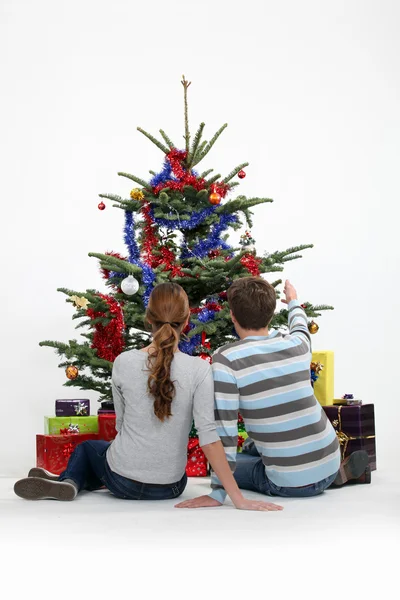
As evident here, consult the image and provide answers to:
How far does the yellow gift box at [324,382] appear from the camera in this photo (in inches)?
154

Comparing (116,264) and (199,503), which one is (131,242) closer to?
(116,264)

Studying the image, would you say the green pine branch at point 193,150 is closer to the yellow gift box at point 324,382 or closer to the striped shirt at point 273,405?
the yellow gift box at point 324,382

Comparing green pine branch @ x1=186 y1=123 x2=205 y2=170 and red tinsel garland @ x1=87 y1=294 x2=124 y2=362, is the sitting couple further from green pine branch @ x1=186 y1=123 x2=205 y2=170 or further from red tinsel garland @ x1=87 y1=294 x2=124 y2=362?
green pine branch @ x1=186 y1=123 x2=205 y2=170

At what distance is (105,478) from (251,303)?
32.9 inches

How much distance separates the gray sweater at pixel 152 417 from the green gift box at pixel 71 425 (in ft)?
3.21

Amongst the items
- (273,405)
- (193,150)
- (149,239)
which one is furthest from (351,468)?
(193,150)

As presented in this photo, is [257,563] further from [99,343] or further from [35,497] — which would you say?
[99,343]

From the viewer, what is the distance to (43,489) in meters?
2.93

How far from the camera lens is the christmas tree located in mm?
3738

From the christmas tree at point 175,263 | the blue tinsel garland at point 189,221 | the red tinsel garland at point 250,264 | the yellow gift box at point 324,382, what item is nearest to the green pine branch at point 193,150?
the christmas tree at point 175,263

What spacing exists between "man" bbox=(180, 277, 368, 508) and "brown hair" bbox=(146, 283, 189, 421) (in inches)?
6.7

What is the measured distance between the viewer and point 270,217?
545 centimetres

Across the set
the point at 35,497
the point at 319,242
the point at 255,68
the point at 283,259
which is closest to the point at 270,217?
the point at 319,242

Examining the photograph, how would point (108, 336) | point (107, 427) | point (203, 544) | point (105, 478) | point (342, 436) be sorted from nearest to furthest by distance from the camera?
point (203, 544) → point (105, 478) → point (342, 436) → point (107, 427) → point (108, 336)
